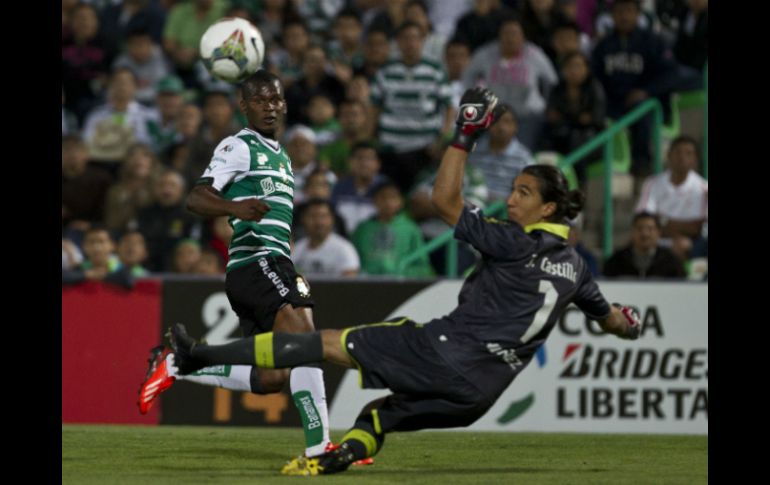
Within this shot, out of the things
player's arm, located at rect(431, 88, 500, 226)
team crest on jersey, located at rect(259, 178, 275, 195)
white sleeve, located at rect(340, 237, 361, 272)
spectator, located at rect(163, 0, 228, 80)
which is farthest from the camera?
spectator, located at rect(163, 0, 228, 80)

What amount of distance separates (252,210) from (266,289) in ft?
2.54

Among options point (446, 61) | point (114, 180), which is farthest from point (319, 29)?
point (114, 180)

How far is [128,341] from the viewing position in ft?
39.2

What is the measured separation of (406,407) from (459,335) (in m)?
0.49

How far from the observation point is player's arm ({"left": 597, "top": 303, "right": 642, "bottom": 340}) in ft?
27.2

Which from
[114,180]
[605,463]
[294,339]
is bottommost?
[605,463]

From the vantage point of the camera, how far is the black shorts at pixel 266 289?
8594 mm

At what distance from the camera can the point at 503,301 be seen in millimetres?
7691

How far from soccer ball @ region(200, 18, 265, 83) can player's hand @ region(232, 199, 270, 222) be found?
259 centimetres

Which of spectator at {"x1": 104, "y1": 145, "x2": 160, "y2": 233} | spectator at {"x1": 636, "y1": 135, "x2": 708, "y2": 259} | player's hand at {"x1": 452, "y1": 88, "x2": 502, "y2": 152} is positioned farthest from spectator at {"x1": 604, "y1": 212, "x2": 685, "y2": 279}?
player's hand at {"x1": 452, "y1": 88, "x2": 502, "y2": 152}

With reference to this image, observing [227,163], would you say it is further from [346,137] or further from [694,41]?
[694,41]

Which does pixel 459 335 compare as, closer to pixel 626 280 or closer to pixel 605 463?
pixel 605 463

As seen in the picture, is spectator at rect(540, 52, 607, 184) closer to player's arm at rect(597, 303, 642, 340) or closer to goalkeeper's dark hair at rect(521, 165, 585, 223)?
player's arm at rect(597, 303, 642, 340)

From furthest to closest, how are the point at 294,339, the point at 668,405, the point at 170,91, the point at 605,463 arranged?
the point at 170,91, the point at 668,405, the point at 605,463, the point at 294,339
